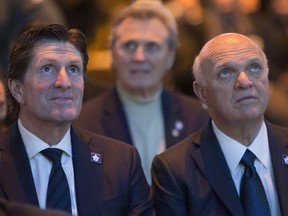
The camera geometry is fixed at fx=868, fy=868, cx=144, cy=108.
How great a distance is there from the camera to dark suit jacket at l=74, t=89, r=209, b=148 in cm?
458

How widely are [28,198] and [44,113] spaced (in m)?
0.35

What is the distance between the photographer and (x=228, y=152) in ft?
12.2

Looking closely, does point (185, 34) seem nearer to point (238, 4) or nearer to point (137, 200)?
point (238, 4)

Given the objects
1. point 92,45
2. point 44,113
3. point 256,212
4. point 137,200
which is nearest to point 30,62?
point 44,113

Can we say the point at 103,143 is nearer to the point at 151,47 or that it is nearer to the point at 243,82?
the point at 243,82

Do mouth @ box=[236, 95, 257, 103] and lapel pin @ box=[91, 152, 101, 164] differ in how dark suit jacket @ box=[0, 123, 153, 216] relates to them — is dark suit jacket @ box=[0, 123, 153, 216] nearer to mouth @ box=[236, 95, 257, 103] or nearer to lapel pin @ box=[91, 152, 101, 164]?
lapel pin @ box=[91, 152, 101, 164]

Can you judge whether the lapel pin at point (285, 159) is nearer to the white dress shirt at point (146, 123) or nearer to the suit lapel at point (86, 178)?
the suit lapel at point (86, 178)

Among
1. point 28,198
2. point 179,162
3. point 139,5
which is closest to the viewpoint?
point 28,198

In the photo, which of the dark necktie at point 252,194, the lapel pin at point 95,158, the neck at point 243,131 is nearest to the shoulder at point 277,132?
the neck at point 243,131

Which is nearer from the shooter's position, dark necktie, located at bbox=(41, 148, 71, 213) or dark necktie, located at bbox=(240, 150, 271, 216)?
dark necktie, located at bbox=(41, 148, 71, 213)

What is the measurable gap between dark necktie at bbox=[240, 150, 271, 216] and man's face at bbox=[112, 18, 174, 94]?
4.27 feet

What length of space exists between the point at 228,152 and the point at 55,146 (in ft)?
2.43

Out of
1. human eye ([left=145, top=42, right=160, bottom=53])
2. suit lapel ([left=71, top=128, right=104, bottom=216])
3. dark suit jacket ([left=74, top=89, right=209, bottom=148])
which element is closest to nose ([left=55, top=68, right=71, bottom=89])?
suit lapel ([left=71, top=128, right=104, bottom=216])

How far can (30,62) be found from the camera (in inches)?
139
